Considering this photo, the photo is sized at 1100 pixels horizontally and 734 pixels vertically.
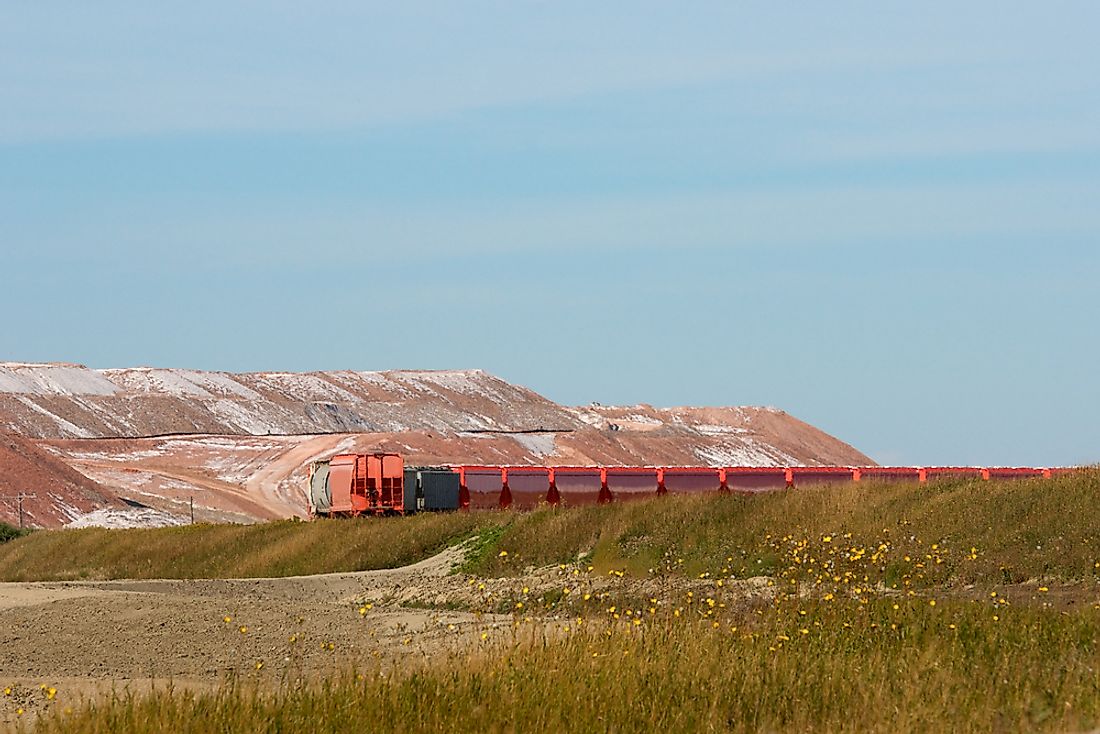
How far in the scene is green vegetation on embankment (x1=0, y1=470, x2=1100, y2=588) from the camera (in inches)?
846

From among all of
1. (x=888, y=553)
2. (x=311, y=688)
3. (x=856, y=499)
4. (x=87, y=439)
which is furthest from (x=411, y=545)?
(x=87, y=439)

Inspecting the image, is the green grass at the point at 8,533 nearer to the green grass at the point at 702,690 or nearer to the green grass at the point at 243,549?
the green grass at the point at 243,549

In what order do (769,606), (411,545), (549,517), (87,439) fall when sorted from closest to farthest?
(769,606) < (549,517) < (411,545) < (87,439)

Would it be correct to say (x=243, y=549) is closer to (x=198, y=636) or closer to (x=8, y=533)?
(x=198, y=636)

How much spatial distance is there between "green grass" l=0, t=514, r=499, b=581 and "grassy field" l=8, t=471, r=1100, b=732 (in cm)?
392

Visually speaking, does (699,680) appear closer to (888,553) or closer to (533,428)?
(888,553)

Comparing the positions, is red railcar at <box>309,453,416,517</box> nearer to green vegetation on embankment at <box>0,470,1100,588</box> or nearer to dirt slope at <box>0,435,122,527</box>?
green vegetation on embankment at <box>0,470,1100,588</box>

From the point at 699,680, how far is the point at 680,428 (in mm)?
142632

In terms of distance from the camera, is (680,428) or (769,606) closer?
(769,606)

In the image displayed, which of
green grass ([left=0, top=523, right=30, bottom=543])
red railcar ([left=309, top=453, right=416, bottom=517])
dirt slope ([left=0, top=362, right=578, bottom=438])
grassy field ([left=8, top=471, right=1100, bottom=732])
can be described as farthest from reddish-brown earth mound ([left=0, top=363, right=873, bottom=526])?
grassy field ([left=8, top=471, right=1100, bottom=732])

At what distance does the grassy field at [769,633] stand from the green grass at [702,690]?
0.03 metres

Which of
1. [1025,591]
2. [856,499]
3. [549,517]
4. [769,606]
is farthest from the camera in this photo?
[549,517]

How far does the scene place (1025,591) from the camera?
19594 mm

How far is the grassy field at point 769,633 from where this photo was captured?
11.2m
